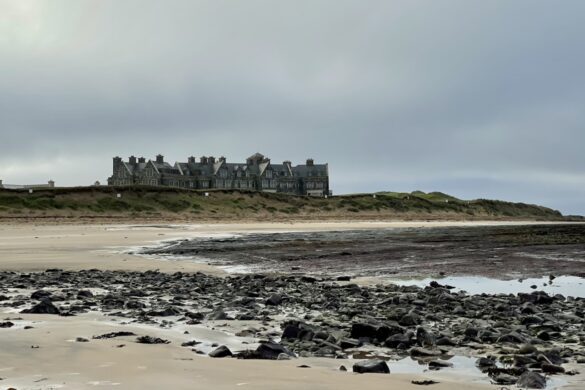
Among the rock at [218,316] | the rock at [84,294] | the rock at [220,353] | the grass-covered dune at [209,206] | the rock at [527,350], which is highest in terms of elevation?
the grass-covered dune at [209,206]

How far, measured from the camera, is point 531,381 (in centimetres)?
605

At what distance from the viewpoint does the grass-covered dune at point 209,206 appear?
7094 cm

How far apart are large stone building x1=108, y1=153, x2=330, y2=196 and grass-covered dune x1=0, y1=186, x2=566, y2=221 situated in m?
51.2

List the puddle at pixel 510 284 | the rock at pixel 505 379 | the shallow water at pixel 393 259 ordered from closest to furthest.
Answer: the rock at pixel 505 379 < the puddle at pixel 510 284 < the shallow water at pixel 393 259

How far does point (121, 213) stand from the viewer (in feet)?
243

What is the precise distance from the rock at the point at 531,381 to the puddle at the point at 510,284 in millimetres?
8507

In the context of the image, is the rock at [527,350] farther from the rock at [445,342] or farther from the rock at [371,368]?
the rock at [371,368]

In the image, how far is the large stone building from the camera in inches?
5827

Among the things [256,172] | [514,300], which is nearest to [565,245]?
[514,300]

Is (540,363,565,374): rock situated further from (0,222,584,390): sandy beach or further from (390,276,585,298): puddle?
(390,276,585,298): puddle

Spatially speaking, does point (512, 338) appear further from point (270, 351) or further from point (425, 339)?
point (270, 351)

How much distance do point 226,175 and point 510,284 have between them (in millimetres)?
140347

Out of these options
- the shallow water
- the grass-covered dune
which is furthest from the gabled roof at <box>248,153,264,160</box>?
the shallow water

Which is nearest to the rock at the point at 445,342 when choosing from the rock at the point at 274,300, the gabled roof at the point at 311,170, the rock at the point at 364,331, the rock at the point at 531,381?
the rock at the point at 364,331
